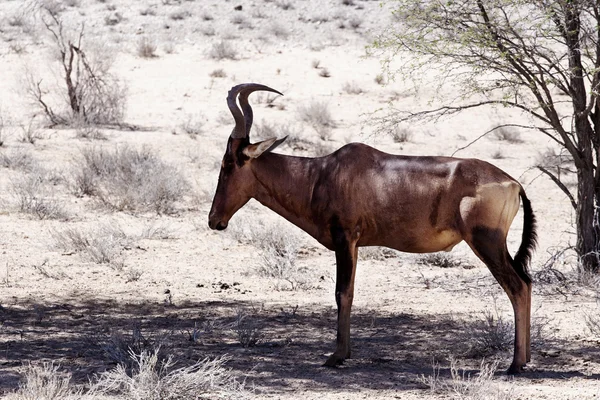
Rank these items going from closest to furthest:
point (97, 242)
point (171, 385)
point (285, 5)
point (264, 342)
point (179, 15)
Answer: point (171, 385) → point (264, 342) → point (97, 242) → point (179, 15) → point (285, 5)

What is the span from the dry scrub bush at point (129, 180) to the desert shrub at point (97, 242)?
1.63 meters

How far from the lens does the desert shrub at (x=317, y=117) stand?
21.5 meters

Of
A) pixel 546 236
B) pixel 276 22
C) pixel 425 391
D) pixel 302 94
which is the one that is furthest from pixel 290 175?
pixel 276 22

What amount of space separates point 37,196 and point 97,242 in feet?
11.2

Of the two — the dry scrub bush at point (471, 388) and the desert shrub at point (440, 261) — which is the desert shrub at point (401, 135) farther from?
the dry scrub bush at point (471, 388)

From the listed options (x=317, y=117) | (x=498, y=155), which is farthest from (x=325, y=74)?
(x=498, y=155)

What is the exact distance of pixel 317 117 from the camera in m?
21.7

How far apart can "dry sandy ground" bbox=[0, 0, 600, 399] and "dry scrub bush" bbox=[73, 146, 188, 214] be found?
226 millimetres

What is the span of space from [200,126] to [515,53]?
10.8 metres

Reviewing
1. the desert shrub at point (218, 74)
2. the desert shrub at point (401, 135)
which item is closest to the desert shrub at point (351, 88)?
the desert shrub at point (218, 74)

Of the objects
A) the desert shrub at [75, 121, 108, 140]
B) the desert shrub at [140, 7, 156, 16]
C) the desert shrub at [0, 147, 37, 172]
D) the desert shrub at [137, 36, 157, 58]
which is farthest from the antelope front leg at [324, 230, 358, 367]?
the desert shrub at [140, 7, 156, 16]

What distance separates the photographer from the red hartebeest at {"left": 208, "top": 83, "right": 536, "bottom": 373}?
6938 millimetres

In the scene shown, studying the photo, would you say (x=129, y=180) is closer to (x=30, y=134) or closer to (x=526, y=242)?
(x=30, y=134)

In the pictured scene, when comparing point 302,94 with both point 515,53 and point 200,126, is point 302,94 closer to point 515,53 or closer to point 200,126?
point 200,126
